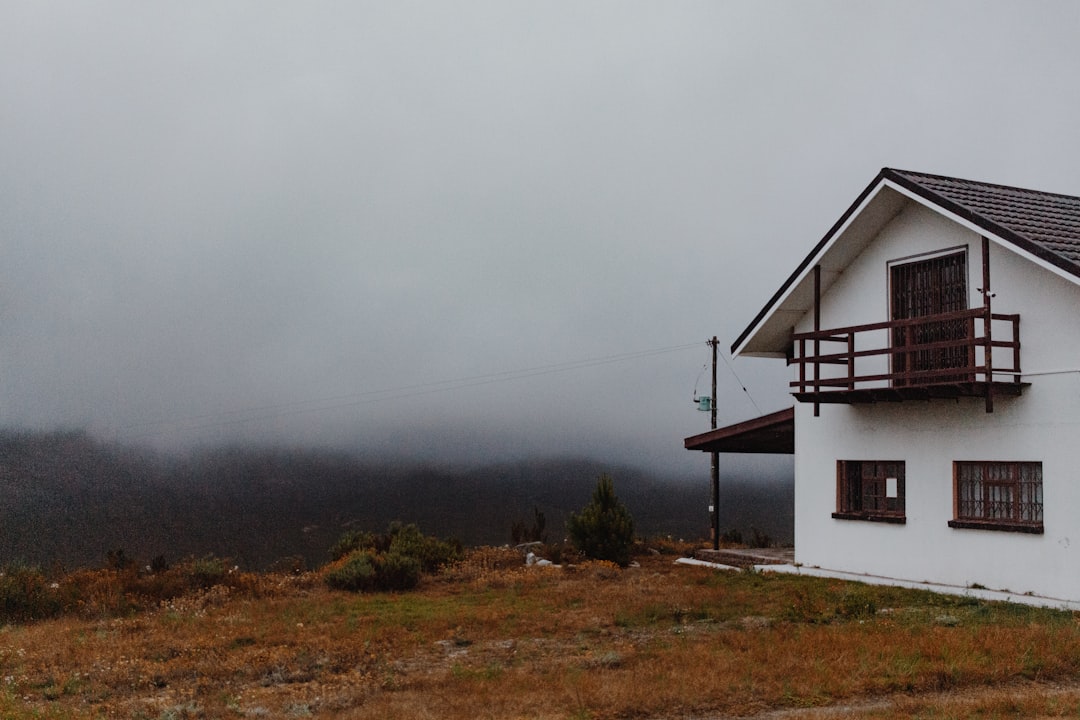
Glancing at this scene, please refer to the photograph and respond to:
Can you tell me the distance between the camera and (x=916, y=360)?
19.0m

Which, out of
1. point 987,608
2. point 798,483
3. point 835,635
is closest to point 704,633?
point 835,635

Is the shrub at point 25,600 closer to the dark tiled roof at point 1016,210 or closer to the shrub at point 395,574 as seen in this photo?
the shrub at point 395,574

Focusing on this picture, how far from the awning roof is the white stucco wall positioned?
41.8 inches

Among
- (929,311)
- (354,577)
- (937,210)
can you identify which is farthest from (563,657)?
(937,210)

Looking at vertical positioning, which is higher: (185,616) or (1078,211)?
(1078,211)

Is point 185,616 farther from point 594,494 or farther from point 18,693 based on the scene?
point 594,494

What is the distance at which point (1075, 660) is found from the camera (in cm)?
1127

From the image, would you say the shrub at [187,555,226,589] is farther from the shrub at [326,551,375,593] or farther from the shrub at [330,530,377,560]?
the shrub at [330,530,377,560]

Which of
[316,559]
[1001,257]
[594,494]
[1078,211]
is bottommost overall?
[316,559]

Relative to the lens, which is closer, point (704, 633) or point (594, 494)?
point (704, 633)

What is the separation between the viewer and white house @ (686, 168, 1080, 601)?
16281mm

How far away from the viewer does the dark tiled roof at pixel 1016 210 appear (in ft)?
52.9

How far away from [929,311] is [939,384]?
8.19 feet

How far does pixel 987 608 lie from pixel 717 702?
301 inches
